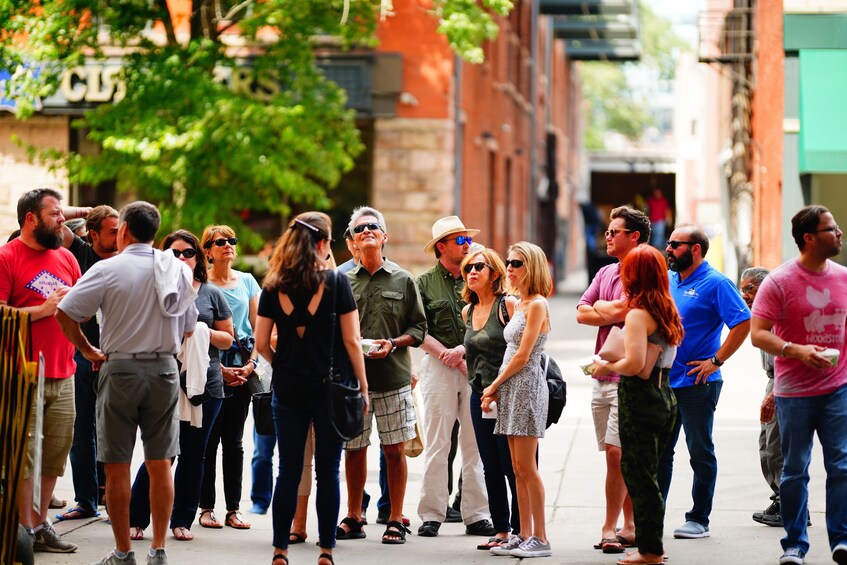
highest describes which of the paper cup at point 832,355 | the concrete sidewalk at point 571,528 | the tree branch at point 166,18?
the tree branch at point 166,18

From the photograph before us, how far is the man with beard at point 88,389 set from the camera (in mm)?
8422

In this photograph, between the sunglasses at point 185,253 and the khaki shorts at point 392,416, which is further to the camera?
the khaki shorts at point 392,416

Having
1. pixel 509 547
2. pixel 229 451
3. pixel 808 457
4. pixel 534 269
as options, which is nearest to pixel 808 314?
pixel 808 457

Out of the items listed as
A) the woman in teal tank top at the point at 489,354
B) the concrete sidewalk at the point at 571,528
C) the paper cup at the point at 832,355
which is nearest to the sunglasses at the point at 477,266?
the woman in teal tank top at the point at 489,354

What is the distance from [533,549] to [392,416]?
47.6 inches

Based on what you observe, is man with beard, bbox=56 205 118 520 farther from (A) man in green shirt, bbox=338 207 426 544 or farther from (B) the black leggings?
(A) man in green shirt, bbox=338 207 426 544

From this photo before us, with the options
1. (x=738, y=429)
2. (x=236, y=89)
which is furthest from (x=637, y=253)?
(x=236, y=89)

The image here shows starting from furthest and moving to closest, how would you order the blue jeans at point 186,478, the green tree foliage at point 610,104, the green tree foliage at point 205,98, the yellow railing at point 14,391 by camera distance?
the green tree foliage at point 610,104
the green tree foliage at point 205,98
the blue jeans at point 186,478
the yellow railing at point 14,391

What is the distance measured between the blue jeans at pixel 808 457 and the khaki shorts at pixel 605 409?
0.97 metres

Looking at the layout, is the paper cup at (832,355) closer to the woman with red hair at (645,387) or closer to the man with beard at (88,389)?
the woman with red hair at (645,387)

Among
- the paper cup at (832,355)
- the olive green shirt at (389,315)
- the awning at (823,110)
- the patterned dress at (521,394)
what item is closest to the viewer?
the paper cup at (832,355)

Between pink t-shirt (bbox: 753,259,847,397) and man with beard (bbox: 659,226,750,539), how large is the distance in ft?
2.36

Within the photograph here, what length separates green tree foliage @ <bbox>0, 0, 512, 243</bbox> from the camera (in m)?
16.7

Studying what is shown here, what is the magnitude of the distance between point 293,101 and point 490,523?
1128cm
